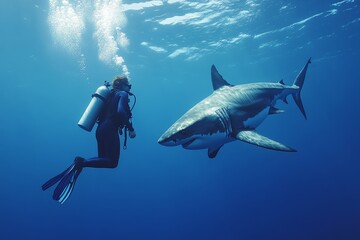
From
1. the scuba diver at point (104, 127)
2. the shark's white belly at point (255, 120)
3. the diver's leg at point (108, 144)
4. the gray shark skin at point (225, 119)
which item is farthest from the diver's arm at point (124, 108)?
the shark's white belly at point (255, 120)

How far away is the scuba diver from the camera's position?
5.36m

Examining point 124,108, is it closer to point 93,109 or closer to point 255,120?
point 93,109

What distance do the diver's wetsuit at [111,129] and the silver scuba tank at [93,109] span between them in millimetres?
171

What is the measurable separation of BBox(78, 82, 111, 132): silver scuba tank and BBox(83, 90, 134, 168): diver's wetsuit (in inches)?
6.7

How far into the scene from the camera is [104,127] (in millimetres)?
5918

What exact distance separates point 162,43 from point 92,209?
4921 cm

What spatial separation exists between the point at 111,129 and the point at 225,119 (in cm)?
270

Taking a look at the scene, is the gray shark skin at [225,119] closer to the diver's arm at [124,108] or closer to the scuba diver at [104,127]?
the diver's arm at [124,108]

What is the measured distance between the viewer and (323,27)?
26.2m

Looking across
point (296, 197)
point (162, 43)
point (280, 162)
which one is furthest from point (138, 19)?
point (280, 162)

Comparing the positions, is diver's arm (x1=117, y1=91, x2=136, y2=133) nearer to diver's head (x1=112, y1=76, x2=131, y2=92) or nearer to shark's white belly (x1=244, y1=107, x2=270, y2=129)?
diver's head (x1=112, y1=76, x2=131, y2=92)

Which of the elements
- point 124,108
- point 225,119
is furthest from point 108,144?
point 225,119

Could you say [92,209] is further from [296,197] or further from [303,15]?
[303,15]

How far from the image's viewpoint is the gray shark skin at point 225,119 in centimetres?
490
